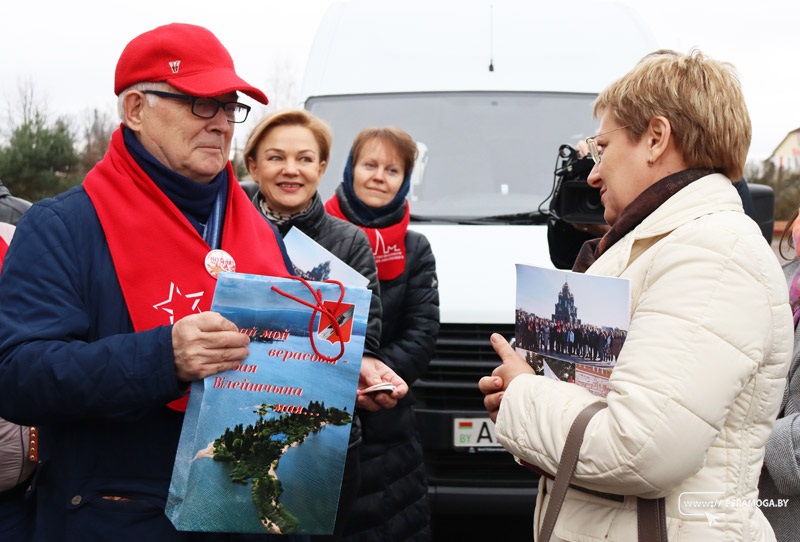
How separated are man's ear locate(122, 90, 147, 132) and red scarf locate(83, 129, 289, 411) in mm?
44

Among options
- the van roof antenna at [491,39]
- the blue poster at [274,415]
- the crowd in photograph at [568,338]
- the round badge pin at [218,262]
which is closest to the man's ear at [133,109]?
the round badge pin at [218,262]

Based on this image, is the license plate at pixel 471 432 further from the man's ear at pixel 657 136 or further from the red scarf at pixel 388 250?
the man's ear at pixel 657 136

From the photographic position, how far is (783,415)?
2715 mm

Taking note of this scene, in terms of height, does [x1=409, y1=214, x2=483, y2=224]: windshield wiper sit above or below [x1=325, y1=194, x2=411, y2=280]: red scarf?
above

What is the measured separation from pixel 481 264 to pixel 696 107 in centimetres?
286

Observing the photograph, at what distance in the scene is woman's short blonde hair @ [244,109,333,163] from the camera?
3.59 meters

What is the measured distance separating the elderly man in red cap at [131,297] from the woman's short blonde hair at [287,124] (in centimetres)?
127

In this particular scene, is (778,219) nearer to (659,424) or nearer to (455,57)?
(455,57)

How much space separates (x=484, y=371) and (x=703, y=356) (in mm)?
2850

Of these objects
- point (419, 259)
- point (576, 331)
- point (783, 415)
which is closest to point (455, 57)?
point (419, 259)

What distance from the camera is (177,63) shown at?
2.17 meters

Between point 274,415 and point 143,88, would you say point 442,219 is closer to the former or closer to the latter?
point 143,88

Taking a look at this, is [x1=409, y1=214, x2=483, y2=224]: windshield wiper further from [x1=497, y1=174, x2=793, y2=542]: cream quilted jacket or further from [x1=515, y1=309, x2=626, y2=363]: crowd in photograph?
[x1=497, y1=174, x2=793, y2=542]: cream quilted jacket

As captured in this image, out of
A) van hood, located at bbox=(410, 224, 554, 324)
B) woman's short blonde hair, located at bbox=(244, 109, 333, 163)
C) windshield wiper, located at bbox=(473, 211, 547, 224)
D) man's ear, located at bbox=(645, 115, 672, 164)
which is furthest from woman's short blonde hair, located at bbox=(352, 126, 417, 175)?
man's ear, located at bbox=(645, 115, 672, 164)
